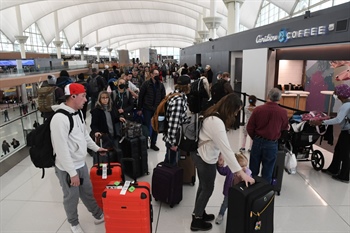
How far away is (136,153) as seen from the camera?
14.3 feet

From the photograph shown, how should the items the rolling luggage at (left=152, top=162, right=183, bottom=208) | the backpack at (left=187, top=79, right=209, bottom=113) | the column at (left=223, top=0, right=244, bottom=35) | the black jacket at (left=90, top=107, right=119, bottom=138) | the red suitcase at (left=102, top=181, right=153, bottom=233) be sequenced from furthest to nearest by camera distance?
the column at (left=223, top=0, right=244, bottom=35) → the backpack at (left=187, top=79, right=209, bottom=113) → the black jacket at (left=90, top=107, right=119, bottom=138) → the rolling luggage at (left=152, top=162, right=183, bottom=208) → the red suitcase at (left=102, top=181, right=153, bottom=233)

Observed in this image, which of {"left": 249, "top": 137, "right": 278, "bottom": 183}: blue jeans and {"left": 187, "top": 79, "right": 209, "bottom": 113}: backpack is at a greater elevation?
{"left": 187, "top": 79, "right": 209, "bottom": 113}: backpack

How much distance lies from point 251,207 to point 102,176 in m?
1.79

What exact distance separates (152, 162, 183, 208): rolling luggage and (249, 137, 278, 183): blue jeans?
107 cm

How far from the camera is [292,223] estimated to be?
326cm

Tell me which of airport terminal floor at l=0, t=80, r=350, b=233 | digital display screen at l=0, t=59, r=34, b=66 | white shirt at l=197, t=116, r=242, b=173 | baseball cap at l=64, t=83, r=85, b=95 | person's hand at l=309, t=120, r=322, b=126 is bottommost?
airport terminal floor at l=0, t=80, r=350, b=233

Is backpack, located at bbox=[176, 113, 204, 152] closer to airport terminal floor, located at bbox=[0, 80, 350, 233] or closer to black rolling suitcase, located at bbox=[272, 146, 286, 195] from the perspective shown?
airport terminal floor, located at bbox=[0, 80, 350, 233]

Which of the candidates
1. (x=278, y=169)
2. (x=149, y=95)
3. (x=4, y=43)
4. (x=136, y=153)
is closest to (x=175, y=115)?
(x=136, y=153)

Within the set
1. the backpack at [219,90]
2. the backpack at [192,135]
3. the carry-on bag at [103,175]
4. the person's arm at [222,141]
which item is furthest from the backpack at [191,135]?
the backpack at [219,90]

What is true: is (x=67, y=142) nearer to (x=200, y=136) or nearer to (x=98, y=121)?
(x=200, y=136)

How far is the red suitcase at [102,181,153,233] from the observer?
2504 mm

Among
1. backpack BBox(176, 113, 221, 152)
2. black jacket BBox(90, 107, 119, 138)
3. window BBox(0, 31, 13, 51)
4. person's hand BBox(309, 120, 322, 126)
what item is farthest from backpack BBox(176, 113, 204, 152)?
window BBox(0, 31, 13, 51)

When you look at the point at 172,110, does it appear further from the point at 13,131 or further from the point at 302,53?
the point at 302,53

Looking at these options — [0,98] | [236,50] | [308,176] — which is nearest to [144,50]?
[0,98]
